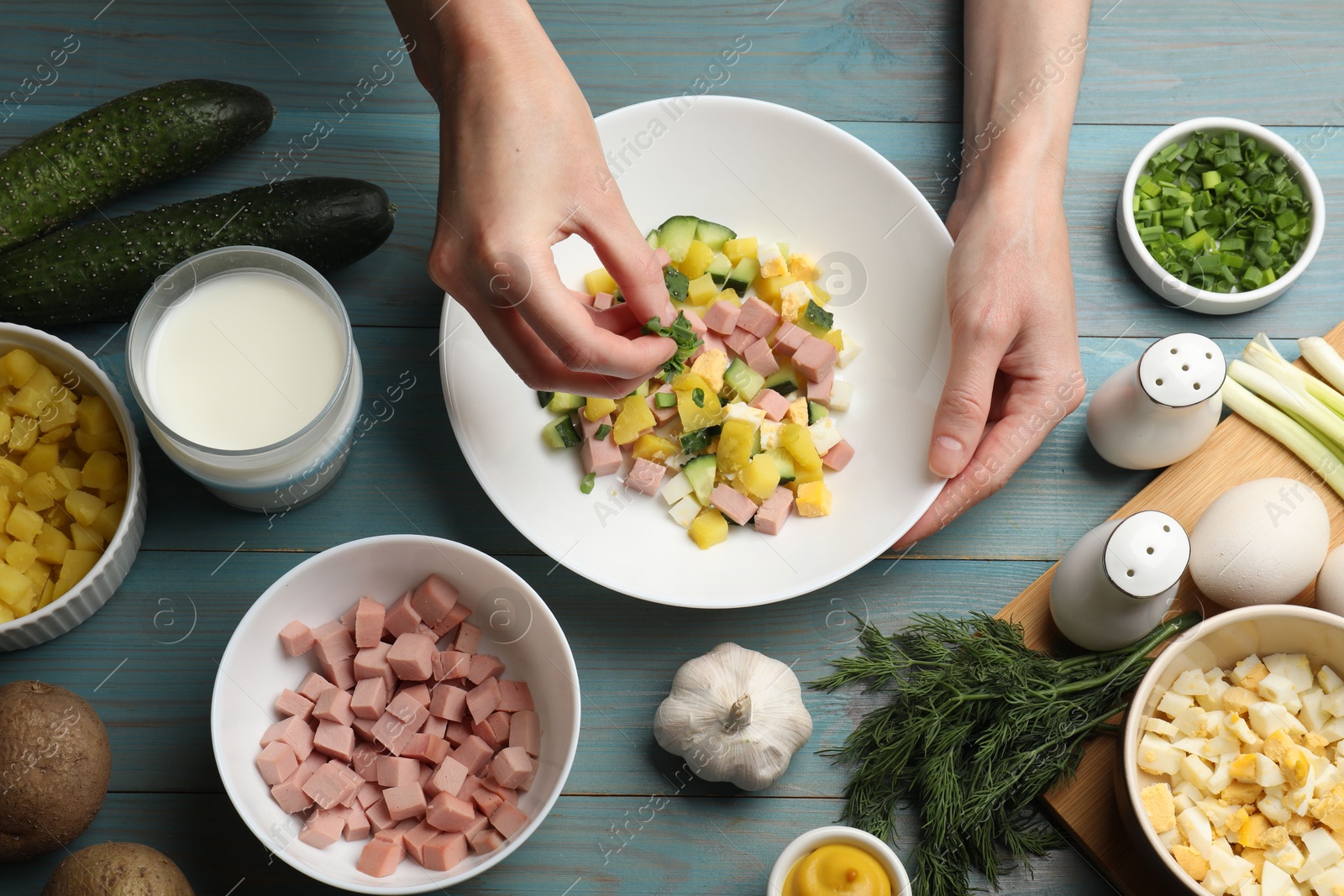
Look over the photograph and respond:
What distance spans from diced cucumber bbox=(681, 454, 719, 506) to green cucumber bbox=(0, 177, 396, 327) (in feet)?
2.13

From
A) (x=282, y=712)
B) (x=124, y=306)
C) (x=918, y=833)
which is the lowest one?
(x=918, y=833)

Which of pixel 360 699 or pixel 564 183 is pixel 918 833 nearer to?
pixel 360 699

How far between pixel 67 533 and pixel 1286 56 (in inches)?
89.0

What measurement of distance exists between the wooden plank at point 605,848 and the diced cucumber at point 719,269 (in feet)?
2.70

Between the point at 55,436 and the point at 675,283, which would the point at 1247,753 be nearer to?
the point at 675,283

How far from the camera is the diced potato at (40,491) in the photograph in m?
1.43

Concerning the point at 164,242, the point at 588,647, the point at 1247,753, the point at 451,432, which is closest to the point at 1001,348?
the point at 1247,753

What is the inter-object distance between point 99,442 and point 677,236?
3.12 feet

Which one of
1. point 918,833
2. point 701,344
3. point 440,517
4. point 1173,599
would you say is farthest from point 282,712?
point 1173,599

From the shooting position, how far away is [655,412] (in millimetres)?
1529

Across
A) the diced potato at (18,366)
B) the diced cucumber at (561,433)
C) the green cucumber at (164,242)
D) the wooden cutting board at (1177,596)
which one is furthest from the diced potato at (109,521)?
the wooden cutting board at (1177,596)

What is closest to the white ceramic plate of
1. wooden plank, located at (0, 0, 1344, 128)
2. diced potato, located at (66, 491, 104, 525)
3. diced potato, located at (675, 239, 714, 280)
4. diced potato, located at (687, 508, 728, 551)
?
diced potato, located at (687, 508, 728, 551)

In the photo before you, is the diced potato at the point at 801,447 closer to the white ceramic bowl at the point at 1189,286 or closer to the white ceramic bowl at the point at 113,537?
the white ceramic bowl at the point at 1189,286

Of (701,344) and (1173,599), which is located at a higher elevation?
(701,344)
